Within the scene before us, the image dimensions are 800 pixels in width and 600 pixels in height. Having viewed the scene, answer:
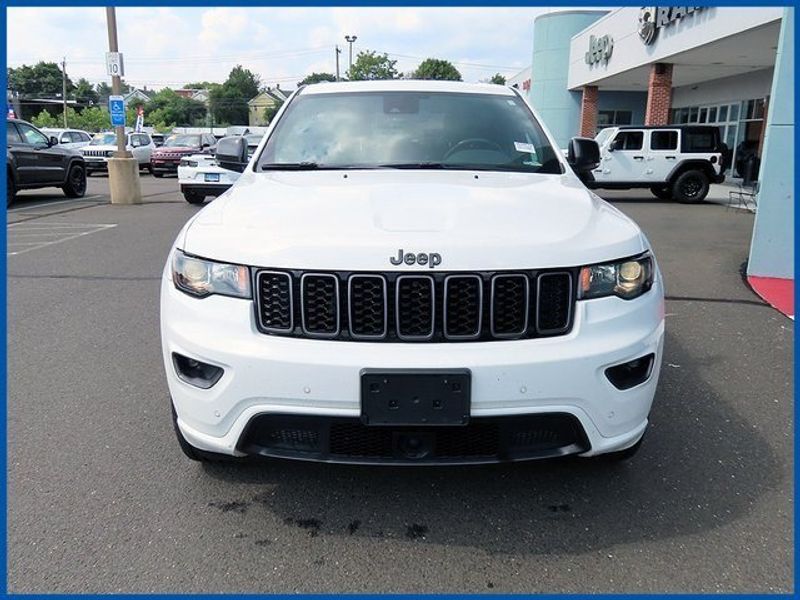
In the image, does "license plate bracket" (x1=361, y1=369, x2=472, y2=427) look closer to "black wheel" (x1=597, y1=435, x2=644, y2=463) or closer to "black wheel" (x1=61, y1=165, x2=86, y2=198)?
"black wheel" (x1=597, y1=435, x2=644, y2=463)

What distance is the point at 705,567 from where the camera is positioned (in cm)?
249

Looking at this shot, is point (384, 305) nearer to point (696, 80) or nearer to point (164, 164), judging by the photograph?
point (164, 164)

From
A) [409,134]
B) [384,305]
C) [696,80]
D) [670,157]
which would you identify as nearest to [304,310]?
[384,305]

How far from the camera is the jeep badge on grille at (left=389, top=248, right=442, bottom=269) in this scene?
7.85 feet

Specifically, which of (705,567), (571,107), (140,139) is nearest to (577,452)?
(705,567)

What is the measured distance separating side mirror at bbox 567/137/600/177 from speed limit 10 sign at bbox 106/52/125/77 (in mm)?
12521

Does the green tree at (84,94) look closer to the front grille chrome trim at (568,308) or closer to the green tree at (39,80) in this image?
the green tree at (39,80)

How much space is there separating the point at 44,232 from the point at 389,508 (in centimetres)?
987

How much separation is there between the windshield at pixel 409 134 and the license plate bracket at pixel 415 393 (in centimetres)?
164

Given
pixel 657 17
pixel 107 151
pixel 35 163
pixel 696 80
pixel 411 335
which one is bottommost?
pixel 107 151

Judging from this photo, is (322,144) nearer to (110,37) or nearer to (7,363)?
(7,363)

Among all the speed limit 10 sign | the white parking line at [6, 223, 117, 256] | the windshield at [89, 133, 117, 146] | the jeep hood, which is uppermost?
the speed limit 10 sign

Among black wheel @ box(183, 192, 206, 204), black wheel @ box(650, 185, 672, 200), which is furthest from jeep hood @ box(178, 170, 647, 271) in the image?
black wheel @ box(650, 185, 672, 200)

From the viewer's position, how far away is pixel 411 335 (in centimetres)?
244
